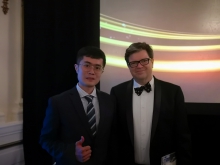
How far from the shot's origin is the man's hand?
1164mm

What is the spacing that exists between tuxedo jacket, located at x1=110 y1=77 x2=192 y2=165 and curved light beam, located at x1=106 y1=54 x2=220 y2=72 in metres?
0.75

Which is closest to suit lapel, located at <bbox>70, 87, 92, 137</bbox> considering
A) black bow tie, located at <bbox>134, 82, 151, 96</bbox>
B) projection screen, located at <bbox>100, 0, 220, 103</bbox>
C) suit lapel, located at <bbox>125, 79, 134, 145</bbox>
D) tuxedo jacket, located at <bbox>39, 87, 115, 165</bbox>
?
tuxedo jacket, located at <bbox>39, 87, 115, 165</bbox>

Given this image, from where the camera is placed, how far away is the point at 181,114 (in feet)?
4.58

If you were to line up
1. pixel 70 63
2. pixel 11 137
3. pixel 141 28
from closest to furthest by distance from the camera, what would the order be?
1. pixel 11 137
2. pixel 70 63
3. pixel 141 28

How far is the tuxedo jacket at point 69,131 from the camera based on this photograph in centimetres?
121

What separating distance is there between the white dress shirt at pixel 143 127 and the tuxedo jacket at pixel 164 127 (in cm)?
5

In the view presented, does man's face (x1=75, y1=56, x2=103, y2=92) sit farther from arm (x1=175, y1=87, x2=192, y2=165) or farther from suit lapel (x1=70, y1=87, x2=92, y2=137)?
arm (x1=175, y1=87, x2=192, y2=165)

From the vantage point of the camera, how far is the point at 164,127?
4.59 ft

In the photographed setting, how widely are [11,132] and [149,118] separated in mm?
1209

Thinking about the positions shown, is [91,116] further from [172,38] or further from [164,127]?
[172,38]

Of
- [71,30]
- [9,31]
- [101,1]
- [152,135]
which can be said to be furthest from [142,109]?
[101,1]

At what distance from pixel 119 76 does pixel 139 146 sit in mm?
1015

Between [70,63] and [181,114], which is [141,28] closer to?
[70,63]

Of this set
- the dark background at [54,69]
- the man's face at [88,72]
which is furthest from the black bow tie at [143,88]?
the dark background at [54,69]
